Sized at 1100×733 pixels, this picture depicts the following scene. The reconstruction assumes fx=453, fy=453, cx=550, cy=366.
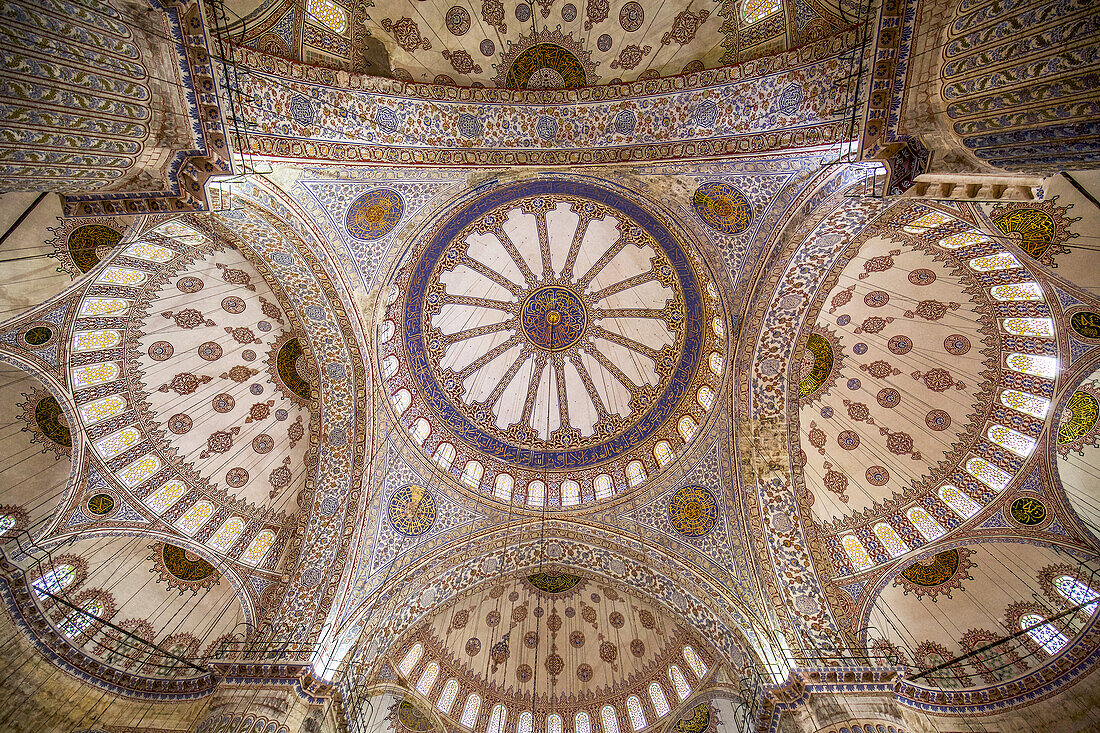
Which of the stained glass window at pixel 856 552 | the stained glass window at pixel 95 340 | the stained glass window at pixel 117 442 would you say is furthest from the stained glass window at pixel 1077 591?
the stained glass window at pixel 95 340

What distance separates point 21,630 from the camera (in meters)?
7.94

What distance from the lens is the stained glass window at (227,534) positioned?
30.1ft

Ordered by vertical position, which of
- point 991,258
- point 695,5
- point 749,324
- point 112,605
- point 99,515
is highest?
point 695,5

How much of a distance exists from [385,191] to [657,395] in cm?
696

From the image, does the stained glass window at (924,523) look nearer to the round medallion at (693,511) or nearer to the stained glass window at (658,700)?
the round medallion at (693,511)

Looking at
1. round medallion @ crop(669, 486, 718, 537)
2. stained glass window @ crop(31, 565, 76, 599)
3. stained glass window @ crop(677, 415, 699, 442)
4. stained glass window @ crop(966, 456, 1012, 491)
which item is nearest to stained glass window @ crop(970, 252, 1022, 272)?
stained glass window @ crop(966, 456, 1012, 491)

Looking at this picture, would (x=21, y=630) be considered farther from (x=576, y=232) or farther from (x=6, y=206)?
(x=576, y=232)

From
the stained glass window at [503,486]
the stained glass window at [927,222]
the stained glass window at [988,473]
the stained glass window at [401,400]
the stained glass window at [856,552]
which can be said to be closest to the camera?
the stained glass window at [927,222]

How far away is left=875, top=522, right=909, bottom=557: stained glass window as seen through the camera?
349 inches

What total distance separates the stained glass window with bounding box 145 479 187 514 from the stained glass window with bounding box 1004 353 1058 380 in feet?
52.3

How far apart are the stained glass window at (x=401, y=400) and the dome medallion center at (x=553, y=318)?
311cm

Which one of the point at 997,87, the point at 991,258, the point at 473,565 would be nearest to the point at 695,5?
the point at 997,87

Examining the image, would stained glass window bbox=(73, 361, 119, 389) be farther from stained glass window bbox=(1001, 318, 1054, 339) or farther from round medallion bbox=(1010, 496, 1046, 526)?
round medallion bbox=(1010, 496, 1046, 526)

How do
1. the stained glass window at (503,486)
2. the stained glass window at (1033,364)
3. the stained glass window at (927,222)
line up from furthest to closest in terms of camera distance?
the stained glass window at (503,486) < the stained glass window at (1033,364) < the stained glass window at (927,222)
